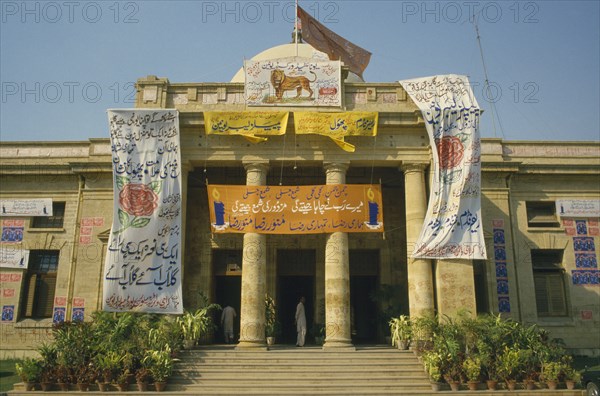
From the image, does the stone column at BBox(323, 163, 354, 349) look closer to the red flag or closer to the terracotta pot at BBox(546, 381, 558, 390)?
the terracotta pot at BBox(546, 381, 558, 390)

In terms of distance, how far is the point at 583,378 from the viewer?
47.9 feet

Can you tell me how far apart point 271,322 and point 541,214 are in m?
12.2

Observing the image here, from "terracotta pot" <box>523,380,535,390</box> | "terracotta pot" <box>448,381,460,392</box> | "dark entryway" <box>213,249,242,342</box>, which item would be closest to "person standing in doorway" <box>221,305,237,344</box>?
"dark entryway" <box>213,249,242,342</box>

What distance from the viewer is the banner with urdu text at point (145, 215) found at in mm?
16906

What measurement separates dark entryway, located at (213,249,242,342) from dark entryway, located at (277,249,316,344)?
66.8 inches

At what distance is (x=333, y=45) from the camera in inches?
891

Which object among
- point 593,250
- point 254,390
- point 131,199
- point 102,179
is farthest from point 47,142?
point 593,250

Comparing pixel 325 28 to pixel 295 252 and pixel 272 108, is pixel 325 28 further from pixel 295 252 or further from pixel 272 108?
pixel 295 252

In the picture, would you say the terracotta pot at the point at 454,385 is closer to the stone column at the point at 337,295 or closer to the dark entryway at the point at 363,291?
the stone column at the point at 337,295

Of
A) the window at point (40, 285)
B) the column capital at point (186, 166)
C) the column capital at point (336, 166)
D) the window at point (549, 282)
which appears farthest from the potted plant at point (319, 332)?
the window at point (40, 285)

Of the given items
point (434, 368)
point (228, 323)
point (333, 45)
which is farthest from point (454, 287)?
point (333, 45)

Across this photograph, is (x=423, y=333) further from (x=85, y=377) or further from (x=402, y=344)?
(x=85, y=377)

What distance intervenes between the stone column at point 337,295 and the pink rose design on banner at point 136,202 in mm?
6064

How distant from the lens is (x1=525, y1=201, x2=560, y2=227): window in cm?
2175
